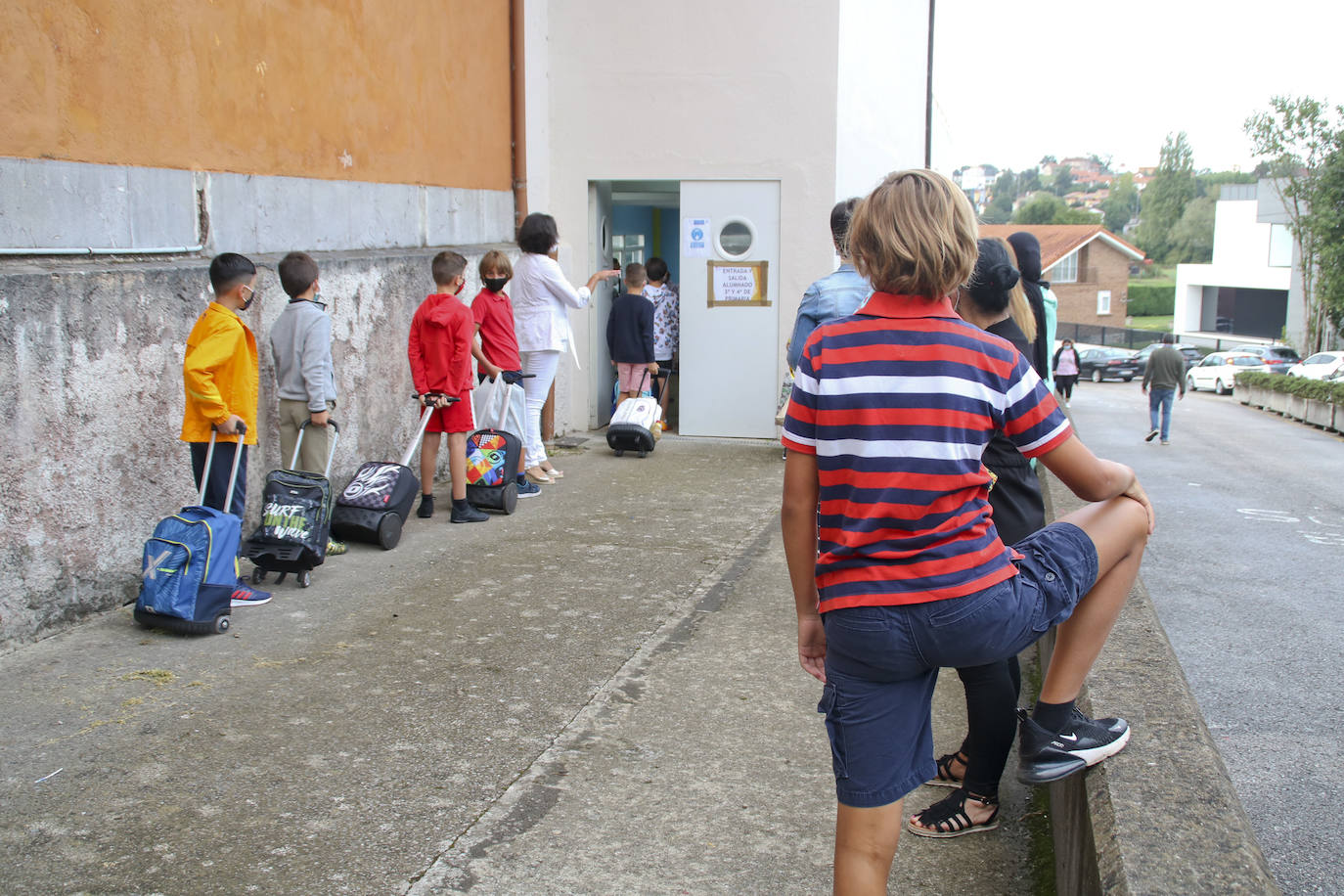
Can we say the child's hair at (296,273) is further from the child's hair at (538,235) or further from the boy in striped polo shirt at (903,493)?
the boy in striped polo shirt at (903,493)

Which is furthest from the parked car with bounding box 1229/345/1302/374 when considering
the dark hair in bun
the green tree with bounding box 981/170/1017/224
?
the green tree with bounding box 981/170/1017/224

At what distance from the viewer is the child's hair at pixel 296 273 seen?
6031 millimetres

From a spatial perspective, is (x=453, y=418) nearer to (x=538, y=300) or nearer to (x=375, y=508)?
(x=375, y=508)

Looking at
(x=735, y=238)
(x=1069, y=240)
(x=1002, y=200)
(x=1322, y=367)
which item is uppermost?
(x=1002, y=200)

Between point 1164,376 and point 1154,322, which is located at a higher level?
point 1154,322

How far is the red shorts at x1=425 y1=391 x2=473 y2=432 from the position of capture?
7.17 metres

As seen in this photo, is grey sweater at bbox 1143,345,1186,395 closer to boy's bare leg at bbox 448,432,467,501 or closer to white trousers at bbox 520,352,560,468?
white trousers at bbox 520,352,560,468

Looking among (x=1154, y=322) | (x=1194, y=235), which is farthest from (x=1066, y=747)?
(x=1194, y=235)

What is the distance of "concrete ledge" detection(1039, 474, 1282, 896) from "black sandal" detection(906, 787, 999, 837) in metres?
0.20

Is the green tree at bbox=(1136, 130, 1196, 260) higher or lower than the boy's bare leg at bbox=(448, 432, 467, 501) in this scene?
higher

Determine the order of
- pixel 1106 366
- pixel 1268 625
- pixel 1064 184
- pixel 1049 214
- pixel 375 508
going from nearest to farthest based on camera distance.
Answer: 1. pixel 375 508
2. pixel 1268 625
3. pixel 1106 366
4. pixel 1049 214
5. pixel 1064 184

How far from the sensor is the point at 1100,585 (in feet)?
8.81

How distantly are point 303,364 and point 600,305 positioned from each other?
16.5 feet

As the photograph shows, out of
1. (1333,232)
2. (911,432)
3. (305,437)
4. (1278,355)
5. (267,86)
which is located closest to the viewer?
(911,432)
